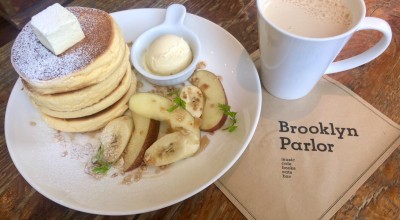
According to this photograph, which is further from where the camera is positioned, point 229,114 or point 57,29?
point 229,114

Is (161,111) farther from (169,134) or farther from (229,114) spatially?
(229,114)

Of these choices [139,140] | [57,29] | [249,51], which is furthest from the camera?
[249,51]

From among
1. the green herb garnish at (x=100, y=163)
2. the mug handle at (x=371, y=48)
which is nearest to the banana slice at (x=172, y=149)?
the green herb garnish at (x=100, y=163)

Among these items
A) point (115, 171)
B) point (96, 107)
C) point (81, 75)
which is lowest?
point (115, 171)

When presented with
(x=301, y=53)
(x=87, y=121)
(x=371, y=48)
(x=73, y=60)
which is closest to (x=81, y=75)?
(x=73, y=60)

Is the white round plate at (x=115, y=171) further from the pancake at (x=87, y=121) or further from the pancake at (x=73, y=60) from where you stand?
the pancake at (x=73, y=60)

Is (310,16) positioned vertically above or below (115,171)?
above
